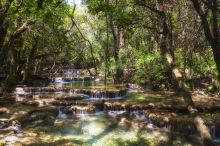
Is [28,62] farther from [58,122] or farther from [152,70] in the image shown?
[58,122]

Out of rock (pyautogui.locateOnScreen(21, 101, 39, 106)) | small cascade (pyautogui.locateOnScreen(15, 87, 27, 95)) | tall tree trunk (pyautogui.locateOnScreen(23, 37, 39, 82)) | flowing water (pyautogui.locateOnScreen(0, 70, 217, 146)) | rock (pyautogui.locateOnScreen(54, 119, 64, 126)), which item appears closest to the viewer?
flowing water (pyautogui.locateOnScreen(0, 70, 217, 146))

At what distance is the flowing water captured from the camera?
460 inches

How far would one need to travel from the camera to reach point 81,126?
46.0 feet

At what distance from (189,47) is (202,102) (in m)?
8.02

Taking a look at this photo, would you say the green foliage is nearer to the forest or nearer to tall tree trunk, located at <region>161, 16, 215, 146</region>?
the forest

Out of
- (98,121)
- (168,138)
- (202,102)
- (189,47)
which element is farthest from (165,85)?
(168,138)

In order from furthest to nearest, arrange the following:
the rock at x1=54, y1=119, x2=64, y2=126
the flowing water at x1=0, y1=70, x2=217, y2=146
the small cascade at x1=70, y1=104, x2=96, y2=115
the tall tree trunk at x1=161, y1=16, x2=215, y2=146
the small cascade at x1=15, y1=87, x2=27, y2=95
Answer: the small cascade at x1=15, y1=87, x2=27, y2=95
the small cascade at x1=70, y1=104, x2=96, y2=115
the rock at x1=54, y1=119, x2=64, y2=126
the flowing water at x1=0, y1=70, x2=217, y2=146
the tall tree trunk at x1=161, y1=16, x2=215, y2=146

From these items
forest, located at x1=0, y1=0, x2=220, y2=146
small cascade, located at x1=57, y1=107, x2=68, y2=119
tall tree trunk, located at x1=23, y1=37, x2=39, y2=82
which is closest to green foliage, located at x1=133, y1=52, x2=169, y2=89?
forest, located at x1=0, y1=0, x2=220, y2=146

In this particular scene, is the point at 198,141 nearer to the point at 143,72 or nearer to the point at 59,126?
the point at 59,126

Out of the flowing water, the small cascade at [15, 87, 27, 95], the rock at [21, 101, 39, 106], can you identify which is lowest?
the flowing water

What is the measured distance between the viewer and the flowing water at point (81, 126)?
11.7 metres

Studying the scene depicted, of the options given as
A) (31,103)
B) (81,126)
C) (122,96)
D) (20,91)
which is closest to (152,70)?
(122,96)

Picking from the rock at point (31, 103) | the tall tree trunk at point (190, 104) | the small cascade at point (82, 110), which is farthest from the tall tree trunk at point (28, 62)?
the tall tree trunk at point (190, 104)

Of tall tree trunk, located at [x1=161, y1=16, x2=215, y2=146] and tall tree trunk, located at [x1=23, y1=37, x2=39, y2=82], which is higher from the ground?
tall tree trunk, located at [x1=23, y1=37, x2=39, y2=82]
